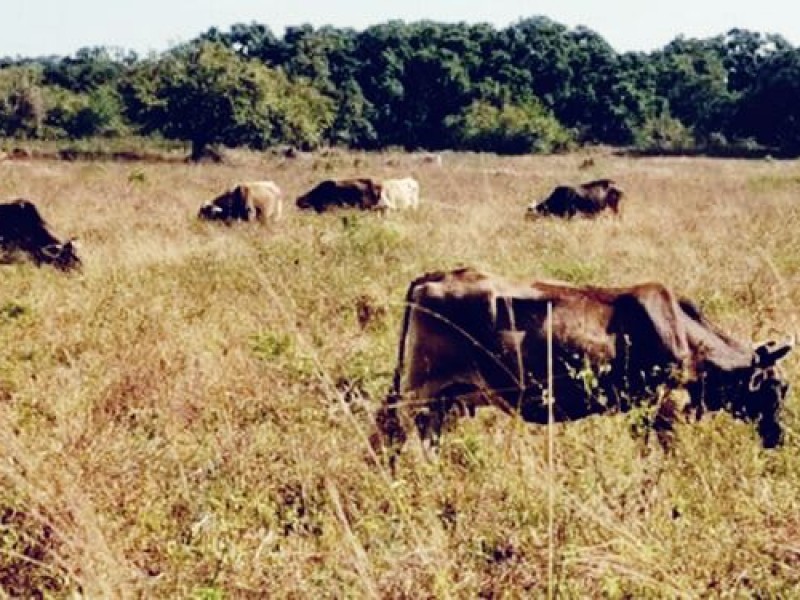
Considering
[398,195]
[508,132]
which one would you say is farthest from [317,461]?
[508,132]

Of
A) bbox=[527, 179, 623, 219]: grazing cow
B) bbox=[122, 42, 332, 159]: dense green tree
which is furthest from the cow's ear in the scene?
bbox=[122, 42, 332, 159]: dense green tree

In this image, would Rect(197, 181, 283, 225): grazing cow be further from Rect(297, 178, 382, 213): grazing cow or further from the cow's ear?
the cow's ear

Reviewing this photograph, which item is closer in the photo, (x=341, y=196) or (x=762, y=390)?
(x=762, y=390)

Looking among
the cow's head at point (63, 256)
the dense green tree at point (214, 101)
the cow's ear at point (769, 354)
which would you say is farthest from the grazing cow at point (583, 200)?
the dense green tree at point (214, 101)

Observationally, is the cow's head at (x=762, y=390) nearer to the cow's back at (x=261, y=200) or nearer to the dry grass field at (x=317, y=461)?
the dry grass field at (x=317, y=461)

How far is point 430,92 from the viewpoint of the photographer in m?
84.1

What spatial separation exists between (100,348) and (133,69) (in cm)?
4829

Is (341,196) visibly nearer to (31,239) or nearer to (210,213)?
(210,213)

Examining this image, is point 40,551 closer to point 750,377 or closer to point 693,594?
point 693,594

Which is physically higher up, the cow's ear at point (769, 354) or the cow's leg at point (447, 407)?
the cow's ear at point (769, 354)

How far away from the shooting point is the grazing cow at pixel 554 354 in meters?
6.39

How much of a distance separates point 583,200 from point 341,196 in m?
5.17

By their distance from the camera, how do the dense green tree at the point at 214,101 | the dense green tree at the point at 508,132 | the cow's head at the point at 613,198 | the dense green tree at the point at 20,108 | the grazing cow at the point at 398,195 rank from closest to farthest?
the cow's head at the point at 613,198 → the grazing cow at the point at 398,195 → the dense green tree at the point at 214,101 → the dense green tree at the point at 20,108 → the dense green tree at the point at 508,132

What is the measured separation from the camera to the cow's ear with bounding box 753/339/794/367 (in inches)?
255
